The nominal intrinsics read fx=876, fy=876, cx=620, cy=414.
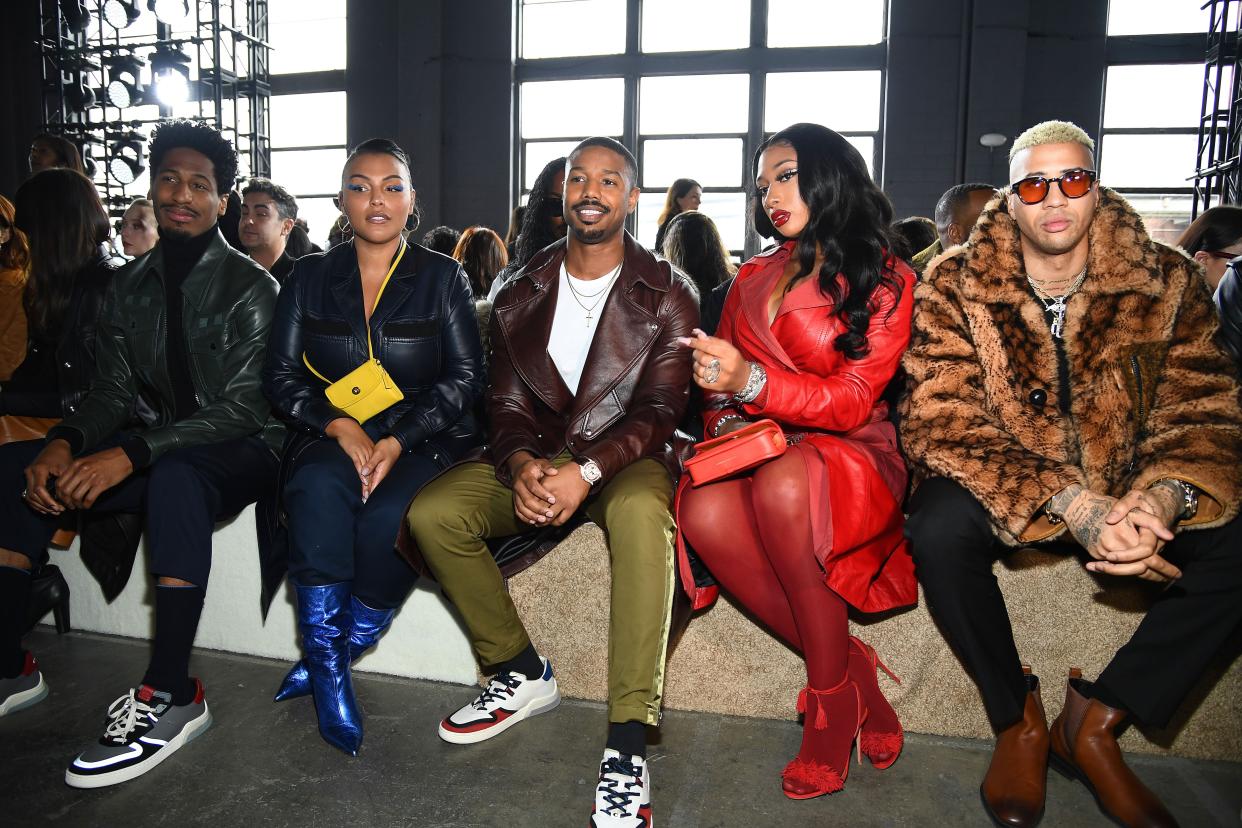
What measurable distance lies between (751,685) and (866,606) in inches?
18.4

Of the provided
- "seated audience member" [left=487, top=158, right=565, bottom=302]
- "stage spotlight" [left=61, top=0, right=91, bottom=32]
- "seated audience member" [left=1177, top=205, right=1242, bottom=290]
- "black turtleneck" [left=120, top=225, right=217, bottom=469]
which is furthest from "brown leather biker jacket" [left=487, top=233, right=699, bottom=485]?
"stage spotlight" [left=61, top=0, right=91, bottom=32]

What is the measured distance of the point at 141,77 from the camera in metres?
10.8

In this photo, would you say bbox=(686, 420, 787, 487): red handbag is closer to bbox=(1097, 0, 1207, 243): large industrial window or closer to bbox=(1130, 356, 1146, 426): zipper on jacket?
bbox=(1130, 356, 1146, 426): zipper on jacket

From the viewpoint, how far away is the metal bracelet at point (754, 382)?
200 cm

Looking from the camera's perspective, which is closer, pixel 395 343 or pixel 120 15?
pixel 395 343

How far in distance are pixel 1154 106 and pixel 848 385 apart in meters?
9.38

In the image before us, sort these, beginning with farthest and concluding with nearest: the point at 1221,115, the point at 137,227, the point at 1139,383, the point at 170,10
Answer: the point at 170,10 → the point at 1221,115 → the point at 137,227 → the point at 1139,383

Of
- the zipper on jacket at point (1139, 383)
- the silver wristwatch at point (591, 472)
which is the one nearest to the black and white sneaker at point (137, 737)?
the silver wristwatch at point (591, 472)

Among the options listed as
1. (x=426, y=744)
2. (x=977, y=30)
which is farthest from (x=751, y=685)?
(x=977, y=30)

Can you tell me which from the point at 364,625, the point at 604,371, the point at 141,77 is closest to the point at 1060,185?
the point at 604,371

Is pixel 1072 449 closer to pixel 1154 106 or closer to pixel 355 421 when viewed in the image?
pixel 355 421

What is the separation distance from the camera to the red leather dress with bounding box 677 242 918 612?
1939 millimetres

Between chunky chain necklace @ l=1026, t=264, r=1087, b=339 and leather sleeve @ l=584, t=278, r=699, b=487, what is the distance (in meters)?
0.84

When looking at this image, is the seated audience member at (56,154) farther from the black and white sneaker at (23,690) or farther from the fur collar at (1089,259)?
the fur collar at (1089,259)
